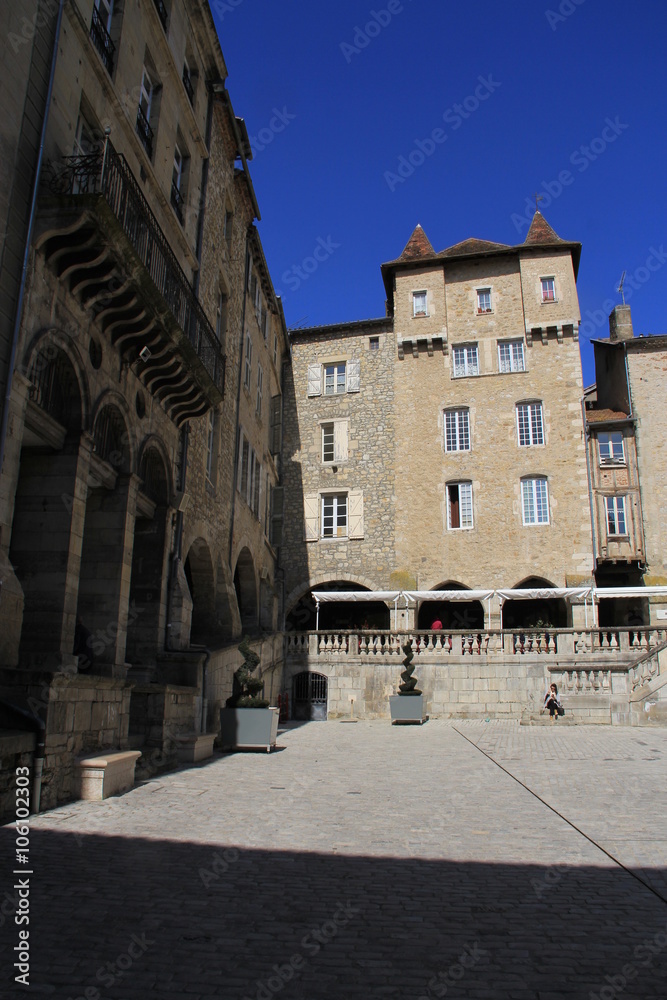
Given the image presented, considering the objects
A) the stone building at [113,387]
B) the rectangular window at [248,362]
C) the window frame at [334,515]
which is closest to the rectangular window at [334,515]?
the window frame at [334,515]

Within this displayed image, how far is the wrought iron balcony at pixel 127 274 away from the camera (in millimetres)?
8688

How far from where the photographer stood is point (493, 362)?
30.8 meters

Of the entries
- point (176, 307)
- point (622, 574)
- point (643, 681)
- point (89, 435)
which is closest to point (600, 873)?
point (89, 435)

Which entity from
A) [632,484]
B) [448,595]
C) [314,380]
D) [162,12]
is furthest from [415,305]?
[162,12]

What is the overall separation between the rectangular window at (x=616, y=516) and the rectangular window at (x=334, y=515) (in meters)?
10.2

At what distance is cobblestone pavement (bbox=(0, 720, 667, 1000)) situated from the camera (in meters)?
3.72

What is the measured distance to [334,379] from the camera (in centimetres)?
Result: 3284

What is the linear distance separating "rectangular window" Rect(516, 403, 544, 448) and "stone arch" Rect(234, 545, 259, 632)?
41.4 feet

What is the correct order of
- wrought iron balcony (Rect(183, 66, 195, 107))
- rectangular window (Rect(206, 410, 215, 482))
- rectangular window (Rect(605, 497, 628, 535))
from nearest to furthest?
wrought iron balcony (Rect(183, 66, 195, 107)) → rectangular window (Rect(206, 410, 215, 482)) → rectangular window (Rect(605, 497, 628, 535))

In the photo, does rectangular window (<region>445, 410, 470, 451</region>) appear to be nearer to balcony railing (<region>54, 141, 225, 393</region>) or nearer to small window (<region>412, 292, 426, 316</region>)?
small window (<region>412, 292, 426, 316</region>)

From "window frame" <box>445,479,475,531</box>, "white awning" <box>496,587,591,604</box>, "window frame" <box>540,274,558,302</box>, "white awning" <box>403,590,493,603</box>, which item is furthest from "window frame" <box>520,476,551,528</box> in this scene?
"window frame" <box>540,274,558,302</box>

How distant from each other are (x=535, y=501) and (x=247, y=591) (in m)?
12.1

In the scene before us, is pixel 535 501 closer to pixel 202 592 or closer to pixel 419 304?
pixel 419 304

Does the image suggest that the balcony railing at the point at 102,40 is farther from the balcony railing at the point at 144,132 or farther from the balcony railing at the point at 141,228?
the balcony railing at the point at 141,228
